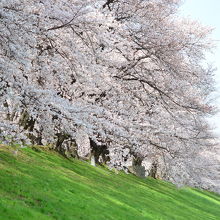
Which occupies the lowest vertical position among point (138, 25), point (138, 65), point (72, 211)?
point (72, 211)

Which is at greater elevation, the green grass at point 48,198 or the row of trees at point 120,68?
the row of trees at point 120,68

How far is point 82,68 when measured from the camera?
13.2 meters

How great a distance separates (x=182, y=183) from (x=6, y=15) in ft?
98.9

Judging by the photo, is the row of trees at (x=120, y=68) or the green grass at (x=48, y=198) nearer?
the green grass at (x=48, y=198)

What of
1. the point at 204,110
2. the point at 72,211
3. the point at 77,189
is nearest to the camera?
the point at 72,211

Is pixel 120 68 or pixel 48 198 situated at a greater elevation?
pixel 120 68

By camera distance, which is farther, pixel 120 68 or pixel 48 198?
pixel 120 68

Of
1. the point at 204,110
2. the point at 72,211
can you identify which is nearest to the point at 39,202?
the point at 72,211

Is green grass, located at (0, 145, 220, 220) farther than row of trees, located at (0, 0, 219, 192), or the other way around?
row of trees, located at (0, 0, 219, 192)

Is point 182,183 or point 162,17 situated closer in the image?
point 162,17

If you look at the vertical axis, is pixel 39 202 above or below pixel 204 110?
below

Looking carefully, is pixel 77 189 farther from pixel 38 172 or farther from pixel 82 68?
pixel 82 68

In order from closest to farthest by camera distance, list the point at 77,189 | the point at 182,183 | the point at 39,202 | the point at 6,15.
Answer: the point at 6,15 → the point at 39,202 → the point at 77,189 → the point at 182,183

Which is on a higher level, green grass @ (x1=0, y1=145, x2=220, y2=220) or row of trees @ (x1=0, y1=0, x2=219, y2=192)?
row of trees @ (x1=0, y1=0, x2=219, y2=192)
